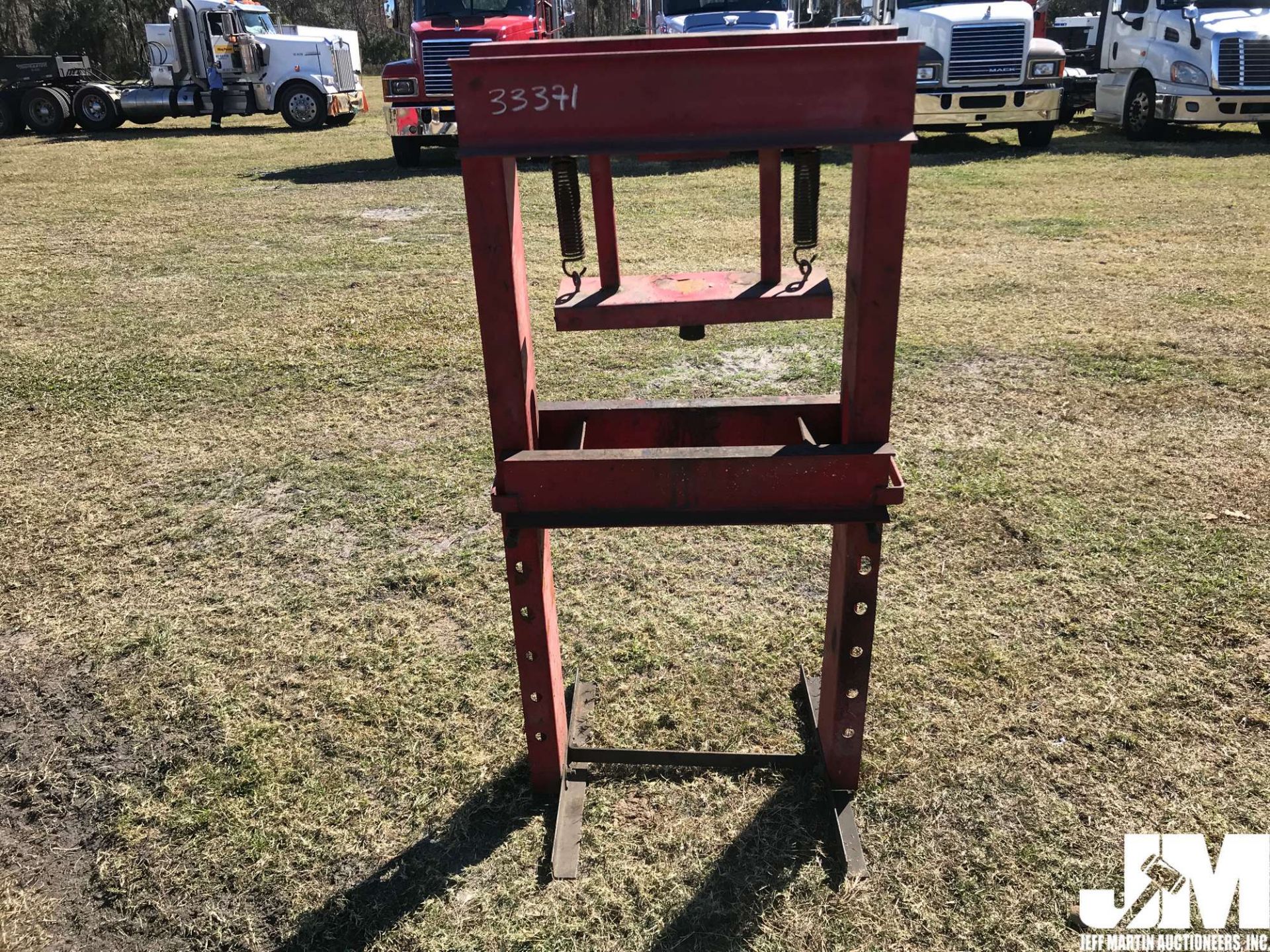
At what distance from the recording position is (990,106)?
11352 millimetres

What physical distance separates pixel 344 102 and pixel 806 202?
1776cm

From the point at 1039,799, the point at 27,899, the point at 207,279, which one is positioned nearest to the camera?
the point at 27,899

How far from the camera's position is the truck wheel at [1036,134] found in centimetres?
1166

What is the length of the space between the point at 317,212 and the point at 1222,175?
9.23m

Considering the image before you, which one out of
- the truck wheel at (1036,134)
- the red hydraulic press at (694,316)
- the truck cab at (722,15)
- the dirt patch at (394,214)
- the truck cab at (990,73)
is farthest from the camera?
the truck wheel at (1036,134)

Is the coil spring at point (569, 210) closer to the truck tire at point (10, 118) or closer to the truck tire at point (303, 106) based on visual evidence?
the truck tire at point (303, 106)

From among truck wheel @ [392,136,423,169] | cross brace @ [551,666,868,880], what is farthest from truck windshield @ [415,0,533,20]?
cross brace @ [551,666,868,880]

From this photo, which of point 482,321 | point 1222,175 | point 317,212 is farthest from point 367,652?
point 1222,175

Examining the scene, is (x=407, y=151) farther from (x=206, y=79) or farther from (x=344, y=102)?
(x=206, y=79)

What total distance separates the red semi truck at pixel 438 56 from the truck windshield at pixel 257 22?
684 centimetres

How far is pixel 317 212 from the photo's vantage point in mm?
9609

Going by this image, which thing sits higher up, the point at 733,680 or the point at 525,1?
the point at 525,1

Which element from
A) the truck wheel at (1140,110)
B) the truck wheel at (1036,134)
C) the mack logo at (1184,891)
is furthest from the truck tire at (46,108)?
the mack logo at (1184,891)

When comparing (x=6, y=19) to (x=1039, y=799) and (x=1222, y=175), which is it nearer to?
(x=1222, y=175)
